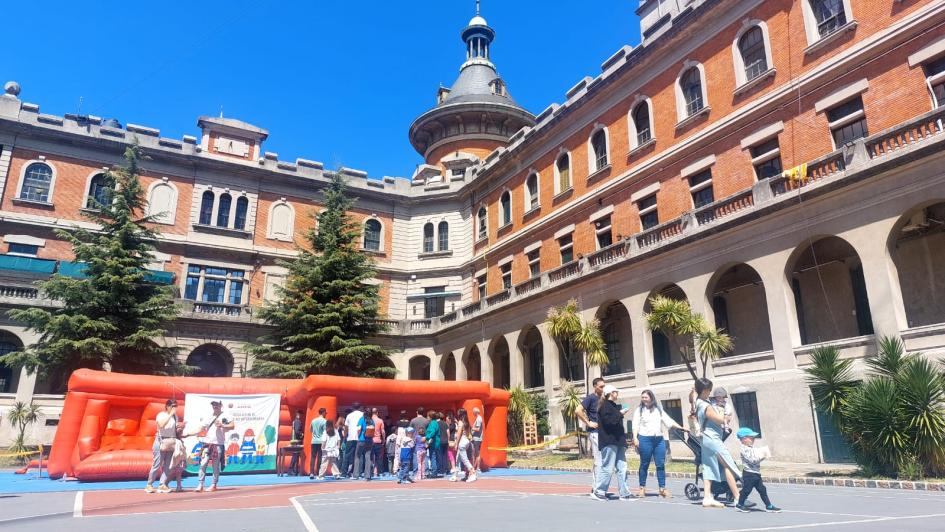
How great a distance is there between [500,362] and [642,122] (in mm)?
15802

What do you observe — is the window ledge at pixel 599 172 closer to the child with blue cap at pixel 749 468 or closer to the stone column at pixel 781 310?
the stone column at pixel 781 310

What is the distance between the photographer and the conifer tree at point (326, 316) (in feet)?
92.9

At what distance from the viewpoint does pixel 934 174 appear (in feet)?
49.5

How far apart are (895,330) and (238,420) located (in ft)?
58.4

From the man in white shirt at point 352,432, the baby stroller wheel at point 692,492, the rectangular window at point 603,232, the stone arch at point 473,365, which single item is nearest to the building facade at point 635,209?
the rectangular window at point 603,232

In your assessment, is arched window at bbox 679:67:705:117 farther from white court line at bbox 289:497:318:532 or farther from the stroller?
white court line at bbox 289:497:318:532

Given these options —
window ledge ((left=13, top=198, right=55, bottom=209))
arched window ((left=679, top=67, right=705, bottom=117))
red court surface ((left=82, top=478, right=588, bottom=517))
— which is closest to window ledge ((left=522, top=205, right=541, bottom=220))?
arched window ((left=679, top=67, right=705, bottom=117))

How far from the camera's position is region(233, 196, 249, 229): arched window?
36094 mm

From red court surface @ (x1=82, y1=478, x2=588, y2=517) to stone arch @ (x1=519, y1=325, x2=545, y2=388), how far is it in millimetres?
16179

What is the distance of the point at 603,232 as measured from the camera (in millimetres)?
27625

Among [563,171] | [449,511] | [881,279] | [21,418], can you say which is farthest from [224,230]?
[881,279]

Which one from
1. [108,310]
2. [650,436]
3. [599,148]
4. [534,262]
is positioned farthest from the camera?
[534,262]

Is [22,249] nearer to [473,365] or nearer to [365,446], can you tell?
[473,365]

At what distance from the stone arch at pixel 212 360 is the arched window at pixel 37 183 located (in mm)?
11057
